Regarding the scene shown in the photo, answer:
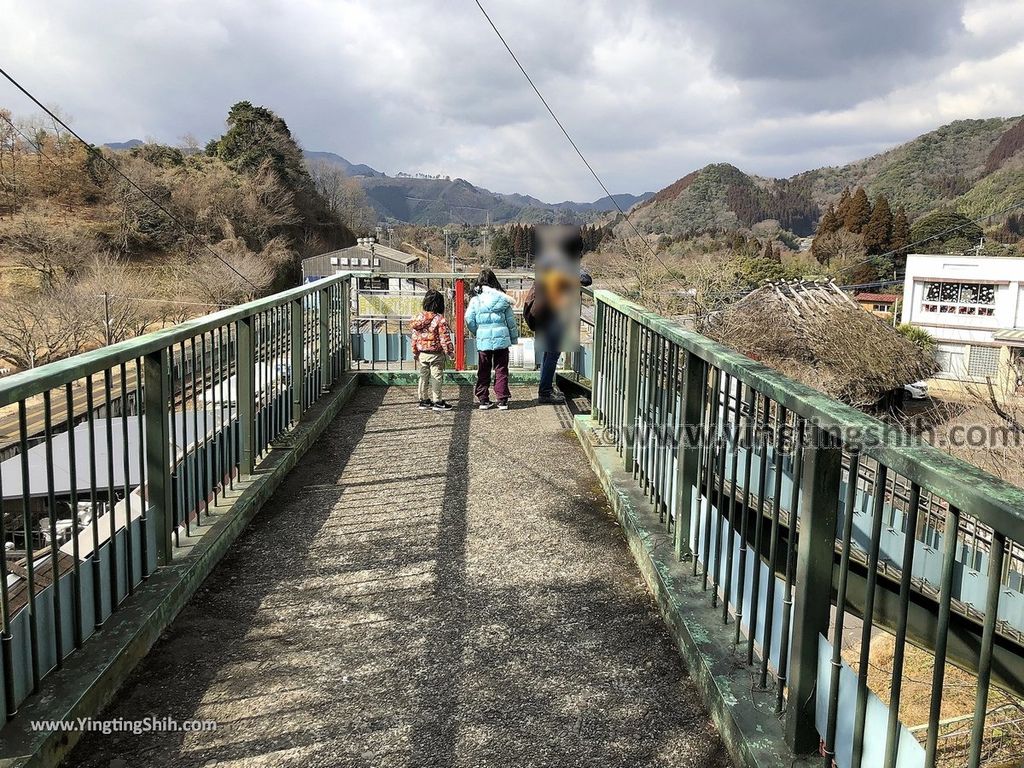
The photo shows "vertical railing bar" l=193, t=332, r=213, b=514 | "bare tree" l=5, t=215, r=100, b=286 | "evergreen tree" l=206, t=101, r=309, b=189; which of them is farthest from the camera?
"evergreen tree" l=206, t=101, r=309, b=189

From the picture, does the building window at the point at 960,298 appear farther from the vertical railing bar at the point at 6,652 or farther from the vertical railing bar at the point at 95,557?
the vertical railing bar at the point at 6,652

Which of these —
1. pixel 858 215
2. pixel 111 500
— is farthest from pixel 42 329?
pixel 858 215

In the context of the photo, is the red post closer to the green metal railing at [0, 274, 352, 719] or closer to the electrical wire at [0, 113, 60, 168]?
the green metal railing at [0, 274, 352, 719]

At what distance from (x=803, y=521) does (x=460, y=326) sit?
759 cm

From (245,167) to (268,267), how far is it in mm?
17537

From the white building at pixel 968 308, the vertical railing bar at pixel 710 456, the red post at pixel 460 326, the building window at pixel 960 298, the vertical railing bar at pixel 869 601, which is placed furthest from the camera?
the building window at pixel 960 298

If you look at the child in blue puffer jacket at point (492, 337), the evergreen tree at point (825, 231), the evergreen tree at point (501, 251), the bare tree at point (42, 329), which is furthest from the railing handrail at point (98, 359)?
the evergreen tree at point (501, 251)

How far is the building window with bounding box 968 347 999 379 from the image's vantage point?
52844mm

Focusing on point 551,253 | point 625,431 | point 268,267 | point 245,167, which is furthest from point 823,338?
point 245,167

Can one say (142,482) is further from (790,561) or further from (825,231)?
(825,231)

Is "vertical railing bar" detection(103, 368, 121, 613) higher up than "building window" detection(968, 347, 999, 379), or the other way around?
"vertical railing bar" detection(103, 368, 121, 613)

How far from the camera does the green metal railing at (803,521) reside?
1.50 metres

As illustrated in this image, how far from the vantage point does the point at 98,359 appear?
8.91ft

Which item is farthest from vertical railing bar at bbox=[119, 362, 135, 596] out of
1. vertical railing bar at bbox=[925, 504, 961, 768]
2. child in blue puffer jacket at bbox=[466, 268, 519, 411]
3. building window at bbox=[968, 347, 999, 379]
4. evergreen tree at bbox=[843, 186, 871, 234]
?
evergreen tree at bbox=[843, 186, 871, 234]
